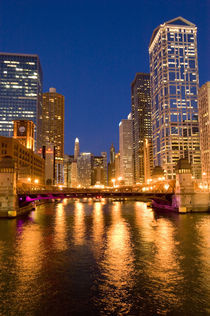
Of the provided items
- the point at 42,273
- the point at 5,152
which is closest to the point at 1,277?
the point at 42,273

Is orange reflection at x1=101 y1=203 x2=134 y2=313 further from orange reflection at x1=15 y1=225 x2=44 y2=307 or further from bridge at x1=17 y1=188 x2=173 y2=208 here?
bridge at x1=17 y1=188 x2=173 y2=208

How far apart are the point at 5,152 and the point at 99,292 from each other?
135 metres

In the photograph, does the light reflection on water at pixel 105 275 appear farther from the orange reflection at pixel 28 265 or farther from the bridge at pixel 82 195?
the bridge at pixel 82 195

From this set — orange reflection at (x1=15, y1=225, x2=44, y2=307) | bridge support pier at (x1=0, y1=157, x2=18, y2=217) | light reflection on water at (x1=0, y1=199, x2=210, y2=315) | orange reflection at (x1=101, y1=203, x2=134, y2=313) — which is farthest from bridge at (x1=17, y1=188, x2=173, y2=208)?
orange reflection at (x1=101, y1=203, x2=134, y2=313)

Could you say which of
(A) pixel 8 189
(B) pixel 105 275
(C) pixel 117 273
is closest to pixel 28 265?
(B) pixel 105 275

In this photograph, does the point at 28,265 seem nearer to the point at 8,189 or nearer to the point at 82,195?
the point at 8,189

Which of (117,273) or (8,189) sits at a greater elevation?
(8,189)

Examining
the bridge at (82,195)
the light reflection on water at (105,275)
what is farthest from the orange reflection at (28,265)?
the bridge at (82,195)

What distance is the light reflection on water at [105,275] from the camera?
18859 mm

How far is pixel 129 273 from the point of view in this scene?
25875mm

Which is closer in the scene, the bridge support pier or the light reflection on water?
the light reflection on water

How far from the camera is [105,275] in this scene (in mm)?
25422

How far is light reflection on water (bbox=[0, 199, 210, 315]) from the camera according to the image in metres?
18.9

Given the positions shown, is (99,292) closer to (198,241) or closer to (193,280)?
(193,280)
